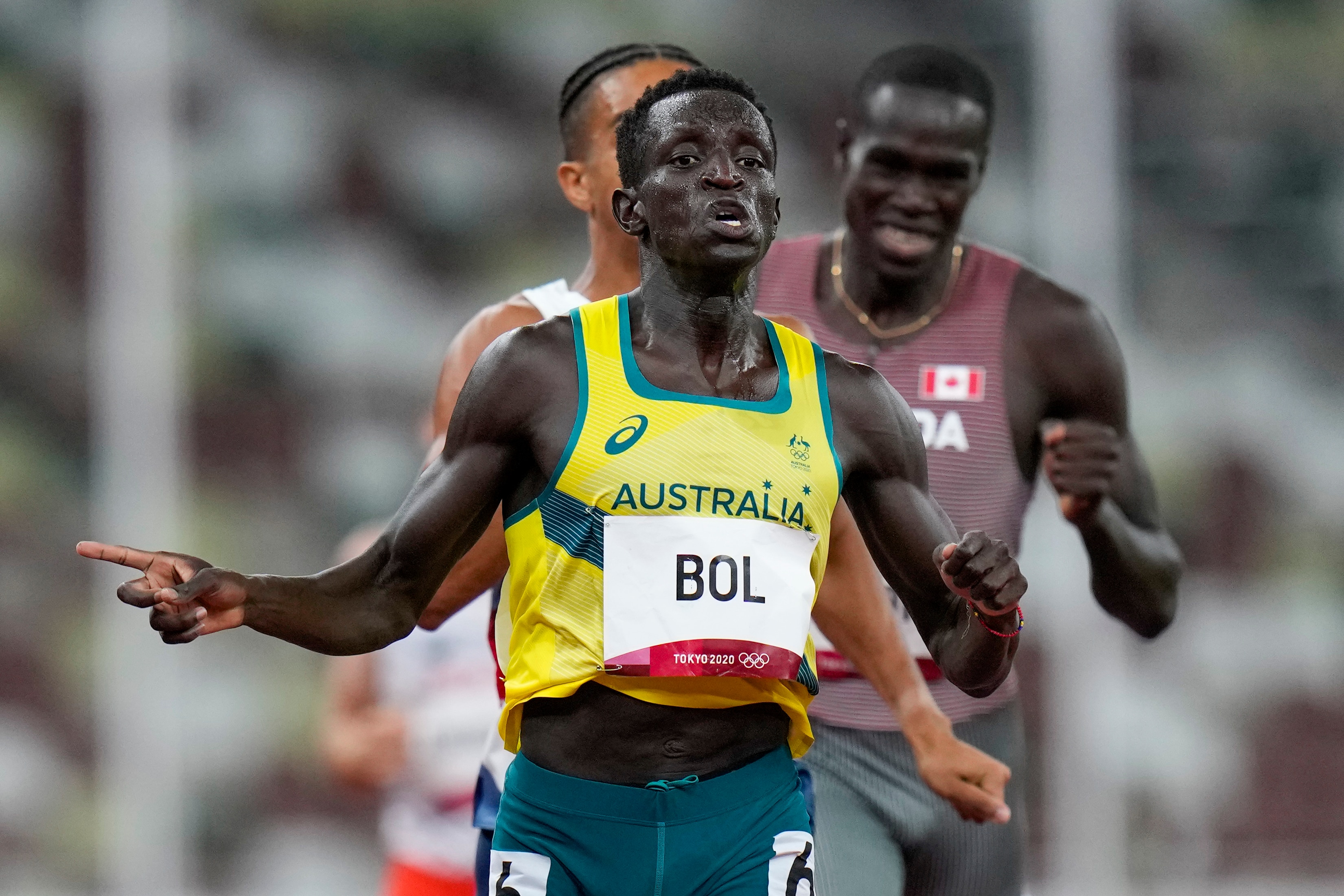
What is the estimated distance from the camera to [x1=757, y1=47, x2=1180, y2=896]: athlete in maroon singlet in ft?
11.7

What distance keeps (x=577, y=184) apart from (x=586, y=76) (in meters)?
0.23

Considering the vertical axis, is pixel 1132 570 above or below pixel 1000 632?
above

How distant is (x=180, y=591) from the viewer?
2330 mm

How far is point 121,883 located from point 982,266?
14.7 feet

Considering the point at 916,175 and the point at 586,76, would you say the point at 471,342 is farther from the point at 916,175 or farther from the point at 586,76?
the point at 916,175

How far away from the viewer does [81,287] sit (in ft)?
23.1

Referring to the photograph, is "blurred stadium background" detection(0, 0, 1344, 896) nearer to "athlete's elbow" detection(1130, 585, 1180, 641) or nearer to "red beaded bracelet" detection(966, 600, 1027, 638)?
"athlete's elbow" detection(1130, 585, 1180, 641)

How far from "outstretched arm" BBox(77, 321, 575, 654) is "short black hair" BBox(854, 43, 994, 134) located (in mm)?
1463

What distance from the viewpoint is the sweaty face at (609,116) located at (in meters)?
3.39

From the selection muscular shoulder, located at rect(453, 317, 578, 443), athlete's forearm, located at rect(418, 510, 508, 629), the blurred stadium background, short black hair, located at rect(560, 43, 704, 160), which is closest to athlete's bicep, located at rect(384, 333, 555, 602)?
muscular shoulder, located at rect(453, 317, 578, 443)

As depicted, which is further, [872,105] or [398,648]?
[398,648]

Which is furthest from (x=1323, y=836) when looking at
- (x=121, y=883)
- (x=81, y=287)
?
(x=81, y=287)

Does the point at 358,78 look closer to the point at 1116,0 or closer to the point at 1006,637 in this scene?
the point at 1116,0

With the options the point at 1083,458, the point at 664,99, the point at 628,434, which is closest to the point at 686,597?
the point at 628,434
